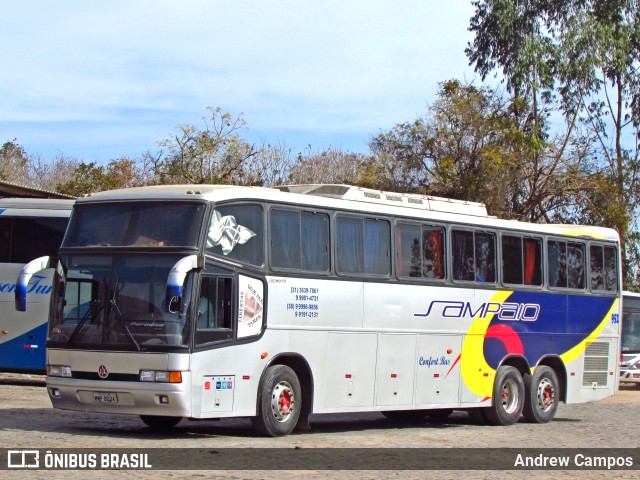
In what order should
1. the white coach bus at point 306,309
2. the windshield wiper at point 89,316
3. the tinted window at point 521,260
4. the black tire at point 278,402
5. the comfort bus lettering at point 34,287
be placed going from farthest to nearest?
the comfort bus lettering at point 34,287, the tinted window at point 521,260, the black tire at point 278,402, the windshield wiper at point 89,316, the white coach bus at point 306,309

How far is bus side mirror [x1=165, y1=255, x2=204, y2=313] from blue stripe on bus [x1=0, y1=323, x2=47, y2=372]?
11030mm

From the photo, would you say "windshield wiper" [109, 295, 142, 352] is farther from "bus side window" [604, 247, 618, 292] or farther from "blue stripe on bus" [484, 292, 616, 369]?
"bus side window" [604, 247, 618, 292]

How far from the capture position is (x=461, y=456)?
13.1 m

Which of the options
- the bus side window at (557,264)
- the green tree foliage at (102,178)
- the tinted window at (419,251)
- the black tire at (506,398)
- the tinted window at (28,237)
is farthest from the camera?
the green tree foliage at (102,178)

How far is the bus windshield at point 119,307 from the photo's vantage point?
12797 millimetres

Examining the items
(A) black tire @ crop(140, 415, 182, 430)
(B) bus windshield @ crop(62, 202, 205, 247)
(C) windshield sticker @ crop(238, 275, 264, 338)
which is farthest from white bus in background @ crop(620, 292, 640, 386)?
(B) bus windshield @ crop(62, 202, 205, 247)

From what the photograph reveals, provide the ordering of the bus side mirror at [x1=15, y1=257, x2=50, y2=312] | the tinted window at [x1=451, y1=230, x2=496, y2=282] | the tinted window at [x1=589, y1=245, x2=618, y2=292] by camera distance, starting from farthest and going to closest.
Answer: the tinted window at [x1=589, y1=245, x2=618, y2=292] < the tinted window at [x1=451, y1=230, x2=496, y2=282] < the bus side mirror at [x1=15, y1=257, x2=50, y2=312]

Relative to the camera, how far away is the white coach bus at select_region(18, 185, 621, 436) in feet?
42.4

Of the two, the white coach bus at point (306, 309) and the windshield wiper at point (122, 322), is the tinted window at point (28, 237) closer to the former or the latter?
the white coach bus at point (306, 309)

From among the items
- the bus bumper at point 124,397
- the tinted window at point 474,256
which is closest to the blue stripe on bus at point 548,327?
the tinted window at point 474,256

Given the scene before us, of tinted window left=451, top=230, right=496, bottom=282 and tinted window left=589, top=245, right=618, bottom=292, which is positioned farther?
tinted window left=589, top=245, right=618, bottom=292

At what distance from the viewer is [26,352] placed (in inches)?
904

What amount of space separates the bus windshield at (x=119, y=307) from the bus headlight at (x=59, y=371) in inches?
10.6

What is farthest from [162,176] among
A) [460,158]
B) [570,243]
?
[570,243]
